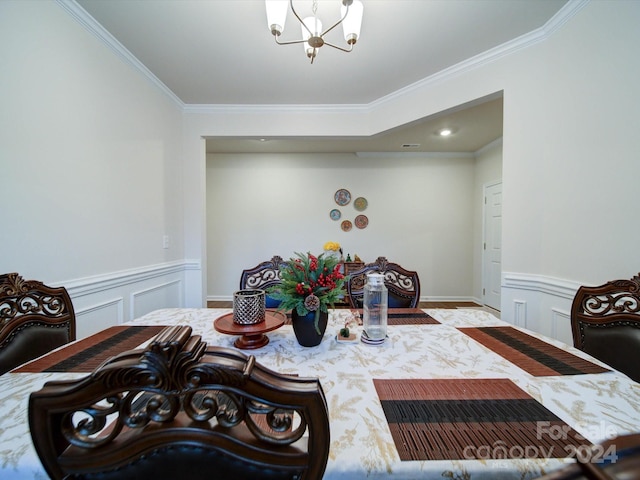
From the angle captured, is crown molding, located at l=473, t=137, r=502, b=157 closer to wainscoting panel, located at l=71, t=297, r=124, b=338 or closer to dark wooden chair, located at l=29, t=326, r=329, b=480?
dark wooden chair, located at l=29, t=326, r=329, b=480

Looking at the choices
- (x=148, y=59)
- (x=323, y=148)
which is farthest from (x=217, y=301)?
(x=148, y=59)

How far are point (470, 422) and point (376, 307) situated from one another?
52 cm

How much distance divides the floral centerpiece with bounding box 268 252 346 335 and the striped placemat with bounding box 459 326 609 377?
67 centimetres

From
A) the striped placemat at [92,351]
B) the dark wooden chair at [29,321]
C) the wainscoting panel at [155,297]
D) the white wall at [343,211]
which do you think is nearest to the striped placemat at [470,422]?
the striped placemat at [92,351]

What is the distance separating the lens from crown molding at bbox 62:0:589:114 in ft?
5.34

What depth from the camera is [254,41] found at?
1865 mm

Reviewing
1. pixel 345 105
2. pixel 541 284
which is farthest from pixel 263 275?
pixel 345 105

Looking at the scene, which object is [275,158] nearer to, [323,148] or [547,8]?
[323,148]

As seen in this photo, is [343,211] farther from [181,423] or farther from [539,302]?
[181,423]

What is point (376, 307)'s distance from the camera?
43.1 inches

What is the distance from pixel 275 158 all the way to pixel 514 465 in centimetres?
436

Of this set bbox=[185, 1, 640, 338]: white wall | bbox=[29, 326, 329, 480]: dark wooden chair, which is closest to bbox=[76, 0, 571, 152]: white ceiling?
bbox=[185, 1, 640, 338]: white wall

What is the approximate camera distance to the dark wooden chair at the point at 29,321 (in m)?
0.92

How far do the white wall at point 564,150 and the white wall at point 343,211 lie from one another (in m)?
1.95
